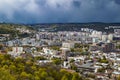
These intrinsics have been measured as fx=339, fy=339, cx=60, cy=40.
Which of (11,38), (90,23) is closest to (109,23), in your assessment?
(90,23)

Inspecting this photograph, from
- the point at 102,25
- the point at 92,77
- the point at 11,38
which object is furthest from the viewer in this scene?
the point at 102,25

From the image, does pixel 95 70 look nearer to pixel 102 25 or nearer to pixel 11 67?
pixel 11 67

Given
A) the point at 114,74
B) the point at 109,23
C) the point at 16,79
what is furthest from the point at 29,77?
the point at 109,23

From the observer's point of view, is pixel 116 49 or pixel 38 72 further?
pixel 116 49

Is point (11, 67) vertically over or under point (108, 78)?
over

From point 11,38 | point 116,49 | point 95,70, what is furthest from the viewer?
point 11,38

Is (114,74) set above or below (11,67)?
below

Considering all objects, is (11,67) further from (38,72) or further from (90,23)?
(90,23)

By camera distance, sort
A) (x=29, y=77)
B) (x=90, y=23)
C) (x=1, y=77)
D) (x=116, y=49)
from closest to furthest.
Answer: (x=1, y=77), (x=29, y=77), (x=116, y=49), (x=90, y=23)

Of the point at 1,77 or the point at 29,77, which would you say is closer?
the point at 1,77
